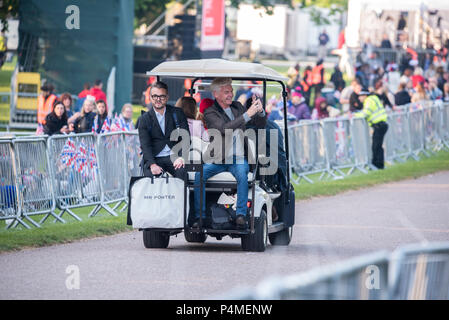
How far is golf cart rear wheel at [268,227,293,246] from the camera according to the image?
504 inches

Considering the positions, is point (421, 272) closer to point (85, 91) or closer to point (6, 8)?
point (85, 91)

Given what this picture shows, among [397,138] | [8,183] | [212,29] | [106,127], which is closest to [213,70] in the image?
[8,183]

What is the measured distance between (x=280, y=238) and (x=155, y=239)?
5.34 feet

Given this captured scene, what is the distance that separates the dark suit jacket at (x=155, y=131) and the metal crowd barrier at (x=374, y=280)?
6.53 m

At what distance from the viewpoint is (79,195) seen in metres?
15.2

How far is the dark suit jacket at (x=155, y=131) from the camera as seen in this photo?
11.9m

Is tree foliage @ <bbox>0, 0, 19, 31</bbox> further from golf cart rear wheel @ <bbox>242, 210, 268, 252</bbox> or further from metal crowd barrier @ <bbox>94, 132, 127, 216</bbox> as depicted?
golf cart rear wheel @ <bbox>242, 210, 268, 252</bbox>

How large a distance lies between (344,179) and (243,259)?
11574mm

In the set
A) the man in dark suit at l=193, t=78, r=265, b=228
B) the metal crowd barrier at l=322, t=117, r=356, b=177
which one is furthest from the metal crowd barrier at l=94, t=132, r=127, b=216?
the metal crowd barrier at l=322, t=117, r=356, b=177

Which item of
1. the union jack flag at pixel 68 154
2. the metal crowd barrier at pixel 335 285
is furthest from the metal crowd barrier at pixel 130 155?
the metal crowd barrier at pixel 335 285

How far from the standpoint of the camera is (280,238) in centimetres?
1285
